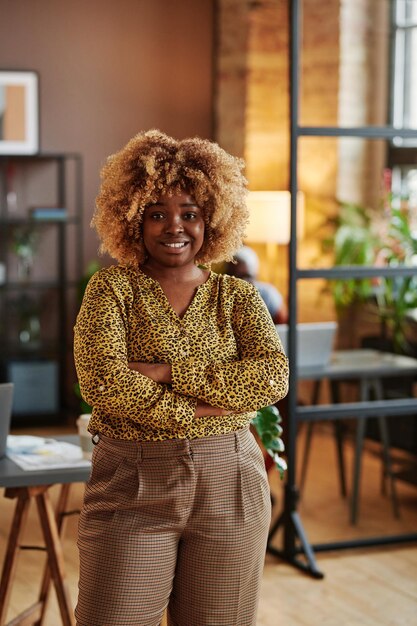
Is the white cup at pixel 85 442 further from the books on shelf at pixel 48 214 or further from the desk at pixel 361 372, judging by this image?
the books on shelf at pixel 48 214

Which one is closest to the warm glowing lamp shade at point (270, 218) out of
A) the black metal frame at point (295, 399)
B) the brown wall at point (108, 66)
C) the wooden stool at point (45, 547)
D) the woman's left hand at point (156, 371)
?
the brown wall at point (108, 66)

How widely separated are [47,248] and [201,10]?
1993mm

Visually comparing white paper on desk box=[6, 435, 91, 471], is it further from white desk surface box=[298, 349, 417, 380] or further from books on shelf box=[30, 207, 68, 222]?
books on shelf box=[30, 207, 68, 222]

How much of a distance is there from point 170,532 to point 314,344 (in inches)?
107

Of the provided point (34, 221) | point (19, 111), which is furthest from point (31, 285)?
point (19, 111)

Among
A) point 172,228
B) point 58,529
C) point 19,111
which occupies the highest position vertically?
point 19,111

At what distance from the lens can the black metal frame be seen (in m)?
4.07

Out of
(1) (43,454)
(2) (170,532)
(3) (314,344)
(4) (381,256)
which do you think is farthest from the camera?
(4) (381,256)

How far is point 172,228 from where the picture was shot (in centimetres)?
219

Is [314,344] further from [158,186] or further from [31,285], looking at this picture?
[31,285]

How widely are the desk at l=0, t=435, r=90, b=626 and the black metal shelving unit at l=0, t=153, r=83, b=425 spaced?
378 cm

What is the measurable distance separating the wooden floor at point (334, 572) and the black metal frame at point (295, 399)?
6cm

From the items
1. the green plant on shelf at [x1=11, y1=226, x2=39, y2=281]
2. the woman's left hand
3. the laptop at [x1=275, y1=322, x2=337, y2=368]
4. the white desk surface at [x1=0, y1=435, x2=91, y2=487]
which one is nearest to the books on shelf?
the green plant on shelf at [x1=11, y1=226, x2=39, y2=281]

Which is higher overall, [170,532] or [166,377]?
[166,377]
